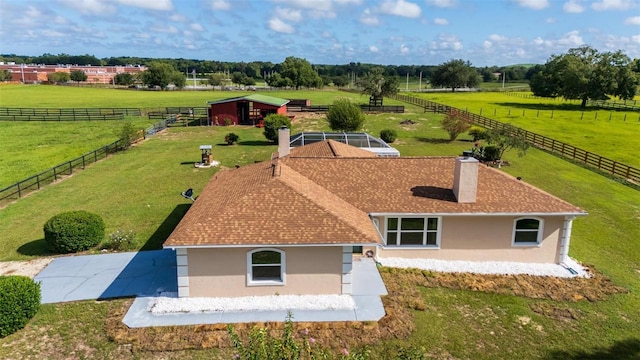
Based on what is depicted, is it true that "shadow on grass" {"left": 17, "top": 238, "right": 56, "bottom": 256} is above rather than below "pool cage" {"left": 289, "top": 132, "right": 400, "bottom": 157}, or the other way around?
below

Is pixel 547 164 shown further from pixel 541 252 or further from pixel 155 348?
pixel 155 348

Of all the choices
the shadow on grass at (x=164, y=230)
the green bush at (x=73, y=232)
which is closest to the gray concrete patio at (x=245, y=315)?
the shadow on grass at (x=164, y=230)

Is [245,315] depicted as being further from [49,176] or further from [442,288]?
[49,176]

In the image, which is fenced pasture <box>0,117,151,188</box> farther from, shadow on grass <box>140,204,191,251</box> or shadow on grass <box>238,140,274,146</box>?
shadow on grass <box>238,140,274,146</box>

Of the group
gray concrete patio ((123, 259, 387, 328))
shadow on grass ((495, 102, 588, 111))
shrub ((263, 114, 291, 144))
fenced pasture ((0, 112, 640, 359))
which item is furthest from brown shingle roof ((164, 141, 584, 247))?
shadow on grass ((495, 102, 588, 111))

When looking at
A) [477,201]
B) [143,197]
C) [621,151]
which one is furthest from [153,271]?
[621,151]

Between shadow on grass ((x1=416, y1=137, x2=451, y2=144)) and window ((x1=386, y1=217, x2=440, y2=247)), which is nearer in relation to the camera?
window ((x1=386, y1=217, x2=440, y2=247))
